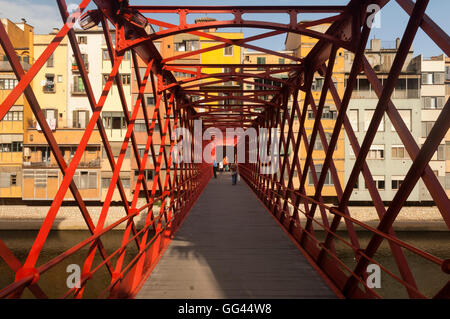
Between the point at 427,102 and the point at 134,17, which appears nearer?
the point at 134,17

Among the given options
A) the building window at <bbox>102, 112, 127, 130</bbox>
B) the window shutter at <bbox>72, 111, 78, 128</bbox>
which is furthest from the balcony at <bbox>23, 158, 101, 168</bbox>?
the window shutter at <bbox>72, 111, 78, 128</bbox>

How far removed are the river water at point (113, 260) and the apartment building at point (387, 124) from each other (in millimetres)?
5907

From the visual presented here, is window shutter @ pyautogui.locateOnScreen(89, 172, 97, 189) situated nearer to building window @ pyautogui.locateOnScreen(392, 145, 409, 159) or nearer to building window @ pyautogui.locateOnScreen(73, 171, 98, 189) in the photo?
building window @ pyautogui.locateOnScreen(73, 171, 98, 189)

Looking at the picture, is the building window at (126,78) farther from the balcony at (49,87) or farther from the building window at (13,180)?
the building window at (13,180)

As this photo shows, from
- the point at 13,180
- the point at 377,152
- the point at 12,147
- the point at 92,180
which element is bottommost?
the point at 13,180

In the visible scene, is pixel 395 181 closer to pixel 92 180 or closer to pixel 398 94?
pixel 398 94

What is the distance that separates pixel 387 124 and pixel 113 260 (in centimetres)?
2453

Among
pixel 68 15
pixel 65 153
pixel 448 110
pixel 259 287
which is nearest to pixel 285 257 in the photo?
pixel 259 287

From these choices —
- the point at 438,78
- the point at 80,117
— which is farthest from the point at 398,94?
the point at 80,117

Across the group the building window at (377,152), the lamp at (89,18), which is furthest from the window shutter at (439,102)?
the lamp at (89,18)

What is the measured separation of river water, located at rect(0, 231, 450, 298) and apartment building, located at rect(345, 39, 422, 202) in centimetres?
591

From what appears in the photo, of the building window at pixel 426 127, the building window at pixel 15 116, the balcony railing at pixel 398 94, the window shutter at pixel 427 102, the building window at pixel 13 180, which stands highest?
the balcony railing at pixel 398 94

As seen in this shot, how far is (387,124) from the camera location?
29.1m

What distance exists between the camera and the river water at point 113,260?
54.4 ft
